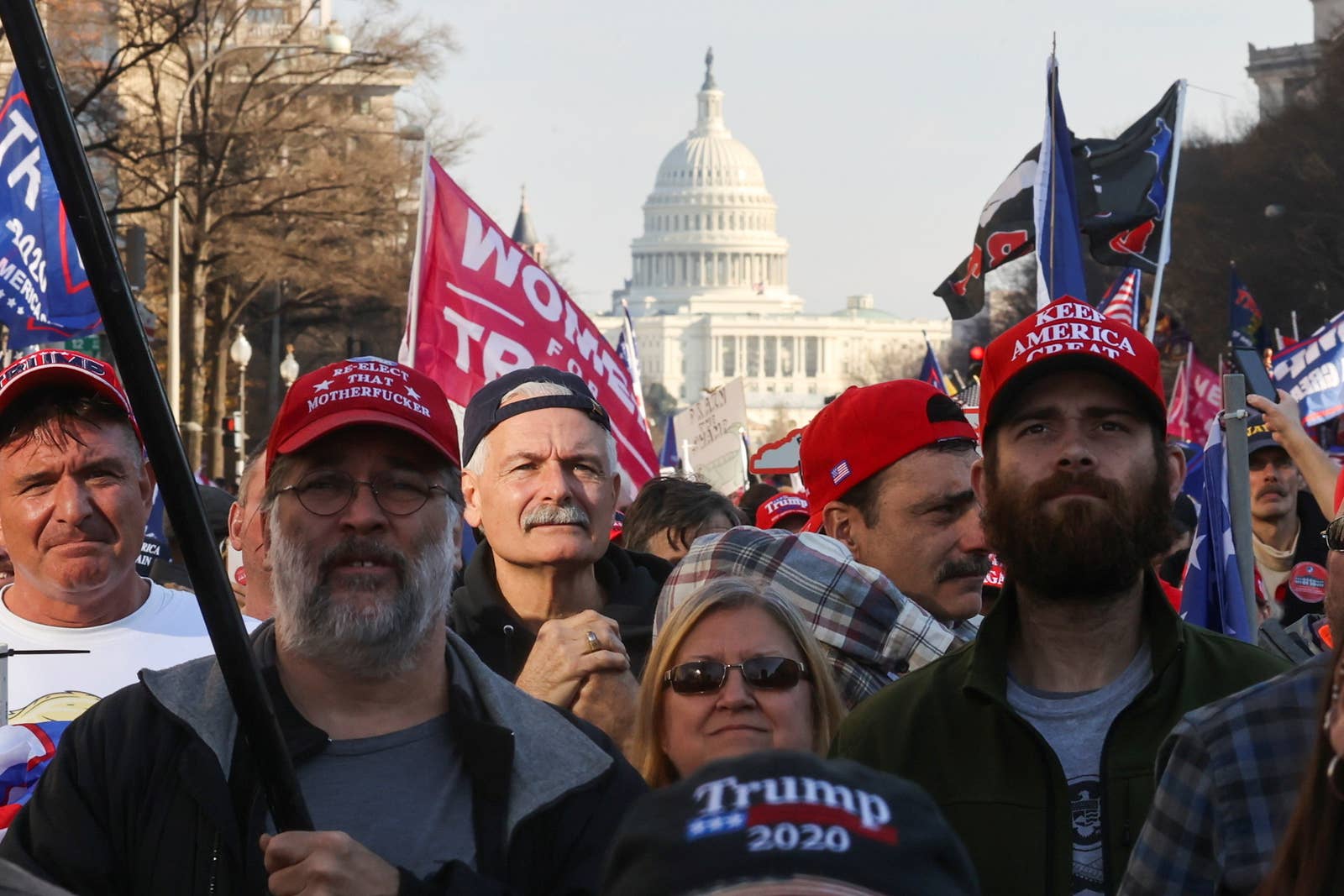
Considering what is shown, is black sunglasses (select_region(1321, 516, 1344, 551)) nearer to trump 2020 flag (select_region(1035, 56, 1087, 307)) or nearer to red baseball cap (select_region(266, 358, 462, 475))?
red baseball cap (select_region(266, 358, 462, 475))

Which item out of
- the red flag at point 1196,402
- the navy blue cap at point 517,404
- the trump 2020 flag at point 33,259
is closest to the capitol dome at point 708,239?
the red flag at point 1196,402

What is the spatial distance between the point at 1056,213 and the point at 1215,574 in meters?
2.60

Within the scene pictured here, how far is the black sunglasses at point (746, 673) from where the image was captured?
346 centimetres

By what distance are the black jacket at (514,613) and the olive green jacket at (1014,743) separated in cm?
133

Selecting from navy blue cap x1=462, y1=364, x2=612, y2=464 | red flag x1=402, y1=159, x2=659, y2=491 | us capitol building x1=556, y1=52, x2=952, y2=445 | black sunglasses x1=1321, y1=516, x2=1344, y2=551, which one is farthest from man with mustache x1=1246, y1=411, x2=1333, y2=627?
us capitol building x1=556, y1=52, x2=952, y2=445

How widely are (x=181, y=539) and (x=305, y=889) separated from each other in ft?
1.43

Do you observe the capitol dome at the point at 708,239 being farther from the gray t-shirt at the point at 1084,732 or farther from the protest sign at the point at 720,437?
the gray t-shirt at the point at 1084,732

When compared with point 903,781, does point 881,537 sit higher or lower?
higher

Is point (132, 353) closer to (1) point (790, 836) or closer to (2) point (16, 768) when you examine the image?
(1) point (790, 836)

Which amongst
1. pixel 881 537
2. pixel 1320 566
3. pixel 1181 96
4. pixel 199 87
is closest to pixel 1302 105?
pixel 199 87

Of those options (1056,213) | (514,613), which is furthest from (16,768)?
(1056,213)

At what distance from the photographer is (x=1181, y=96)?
9.49 meters

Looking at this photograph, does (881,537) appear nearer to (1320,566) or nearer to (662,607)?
(662,607)

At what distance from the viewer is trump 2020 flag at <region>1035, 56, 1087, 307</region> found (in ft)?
25.3
